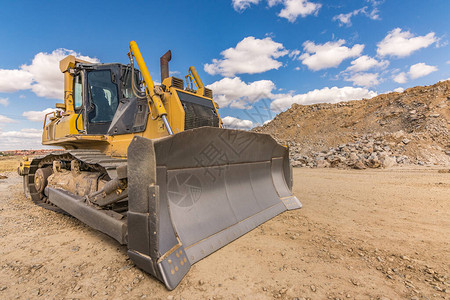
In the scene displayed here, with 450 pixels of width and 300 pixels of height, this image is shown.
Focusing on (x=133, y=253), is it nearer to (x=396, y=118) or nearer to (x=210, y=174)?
(x=210, y=174)

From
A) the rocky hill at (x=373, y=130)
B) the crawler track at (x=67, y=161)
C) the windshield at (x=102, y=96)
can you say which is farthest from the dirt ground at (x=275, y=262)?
the rocky hill at (x=373, y=130)

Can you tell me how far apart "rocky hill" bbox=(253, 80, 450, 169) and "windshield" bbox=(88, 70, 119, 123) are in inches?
381

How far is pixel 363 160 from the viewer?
10523 millimetres

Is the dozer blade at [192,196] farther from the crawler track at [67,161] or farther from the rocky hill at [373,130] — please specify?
the rocky hill at [373,130]

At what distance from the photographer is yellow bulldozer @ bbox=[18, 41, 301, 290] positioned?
6.51 feet

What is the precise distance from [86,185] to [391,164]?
11646 mm

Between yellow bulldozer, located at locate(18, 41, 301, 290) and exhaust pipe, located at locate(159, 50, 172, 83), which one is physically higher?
exhaust pipe, located at locate(159, 50, 172, 83)

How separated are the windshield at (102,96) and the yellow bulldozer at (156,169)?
0.02m

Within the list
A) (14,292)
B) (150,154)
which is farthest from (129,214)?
(14,292)

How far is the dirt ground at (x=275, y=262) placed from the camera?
71.1 inches

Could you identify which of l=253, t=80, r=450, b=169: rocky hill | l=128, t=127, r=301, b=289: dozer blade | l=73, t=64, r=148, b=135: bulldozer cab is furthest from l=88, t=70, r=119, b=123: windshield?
l=253, t=80, r=450, b=169: rocky hill

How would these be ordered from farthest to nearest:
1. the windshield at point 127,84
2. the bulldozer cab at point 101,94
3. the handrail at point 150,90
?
the windshield at point 127,84
the bulldozer cab at point 101,94
the handrail at point 150,90

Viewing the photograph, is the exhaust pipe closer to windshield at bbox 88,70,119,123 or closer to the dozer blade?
windshield at bbox 88,70,119,123

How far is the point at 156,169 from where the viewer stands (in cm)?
207
